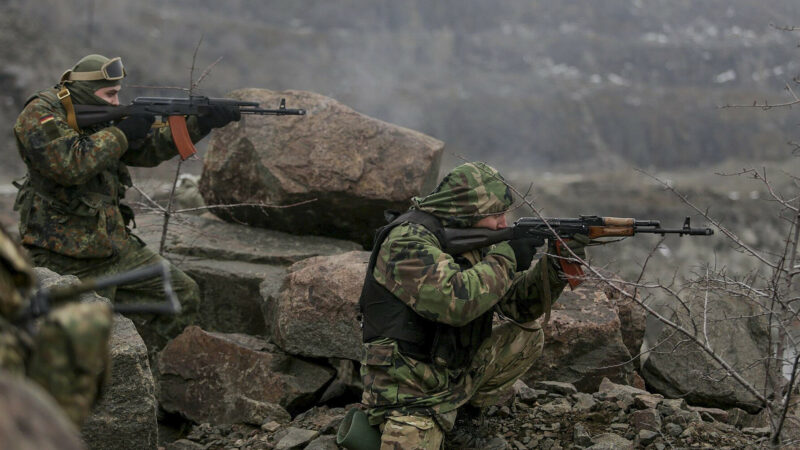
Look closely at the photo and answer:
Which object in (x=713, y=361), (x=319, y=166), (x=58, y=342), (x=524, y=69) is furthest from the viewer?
(x=524, y=69)

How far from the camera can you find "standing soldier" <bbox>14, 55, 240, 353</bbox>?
4605mm

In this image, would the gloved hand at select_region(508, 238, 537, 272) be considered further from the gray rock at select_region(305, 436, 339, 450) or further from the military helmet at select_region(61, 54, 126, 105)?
the military helmet at select_region(61, 54, 126, 105)

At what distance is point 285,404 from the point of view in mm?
4859

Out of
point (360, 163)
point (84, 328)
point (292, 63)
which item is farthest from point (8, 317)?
point (292, 63)

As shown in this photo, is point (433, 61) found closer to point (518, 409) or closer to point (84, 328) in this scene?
point (518, 409)

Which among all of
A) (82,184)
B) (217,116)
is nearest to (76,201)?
(82,184)

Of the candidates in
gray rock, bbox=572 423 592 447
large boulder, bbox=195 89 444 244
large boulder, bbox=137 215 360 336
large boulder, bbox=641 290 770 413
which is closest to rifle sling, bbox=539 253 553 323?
gray rock, bbox=572 423 592 447

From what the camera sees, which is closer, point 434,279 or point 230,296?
point 434,279

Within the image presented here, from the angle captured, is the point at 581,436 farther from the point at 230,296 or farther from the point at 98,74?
the point at 98,74

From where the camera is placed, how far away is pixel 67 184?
4.69 metres

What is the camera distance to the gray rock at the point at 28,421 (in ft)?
4.55

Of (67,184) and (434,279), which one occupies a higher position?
(434,279)

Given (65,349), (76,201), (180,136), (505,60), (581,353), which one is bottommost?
(505,60)

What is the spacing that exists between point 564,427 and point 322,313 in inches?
59.9
